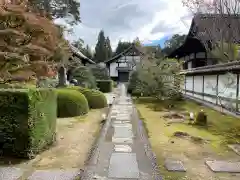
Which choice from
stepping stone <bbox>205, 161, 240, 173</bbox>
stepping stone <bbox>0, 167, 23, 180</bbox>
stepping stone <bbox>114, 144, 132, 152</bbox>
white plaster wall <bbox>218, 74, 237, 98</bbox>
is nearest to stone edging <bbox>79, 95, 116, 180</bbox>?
stepping stone <bbox>114, 144, 132, 152</bbox>

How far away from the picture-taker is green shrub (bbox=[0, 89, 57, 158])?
5.32 meters

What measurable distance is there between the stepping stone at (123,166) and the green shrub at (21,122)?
1.56 metres

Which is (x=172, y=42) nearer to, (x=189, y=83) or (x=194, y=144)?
(x=189, y=83)

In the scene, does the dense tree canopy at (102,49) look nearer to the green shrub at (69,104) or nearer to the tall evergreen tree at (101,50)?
the tall evergreen tree at (101,50)

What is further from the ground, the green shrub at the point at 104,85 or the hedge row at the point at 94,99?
Result: the green shrub at the point at 104,85

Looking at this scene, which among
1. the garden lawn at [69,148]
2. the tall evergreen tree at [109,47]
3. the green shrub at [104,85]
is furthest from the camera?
the tall evergreen tree at [109,47]

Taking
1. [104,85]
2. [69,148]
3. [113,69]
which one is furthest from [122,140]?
[113,69]

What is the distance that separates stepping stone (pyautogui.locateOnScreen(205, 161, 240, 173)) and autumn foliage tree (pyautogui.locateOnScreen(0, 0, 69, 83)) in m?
4.88

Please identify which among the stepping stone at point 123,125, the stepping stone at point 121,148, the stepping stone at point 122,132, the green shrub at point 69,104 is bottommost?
the stepping stone at point 121,148

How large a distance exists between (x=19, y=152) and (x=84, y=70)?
1824 centimetres

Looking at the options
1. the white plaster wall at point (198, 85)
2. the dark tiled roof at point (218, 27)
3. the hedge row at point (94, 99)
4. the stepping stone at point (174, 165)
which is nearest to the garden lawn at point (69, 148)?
the stepping stone at point (174, 165)

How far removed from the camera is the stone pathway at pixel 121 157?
484 centimetres

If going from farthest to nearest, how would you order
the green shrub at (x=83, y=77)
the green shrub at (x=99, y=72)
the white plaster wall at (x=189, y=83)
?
the green shrub at (x=99, y=72), the green shrub at (x=83, y=77), the white plaster wall at (x=189, y=83)

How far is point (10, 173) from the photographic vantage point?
4.75 m
